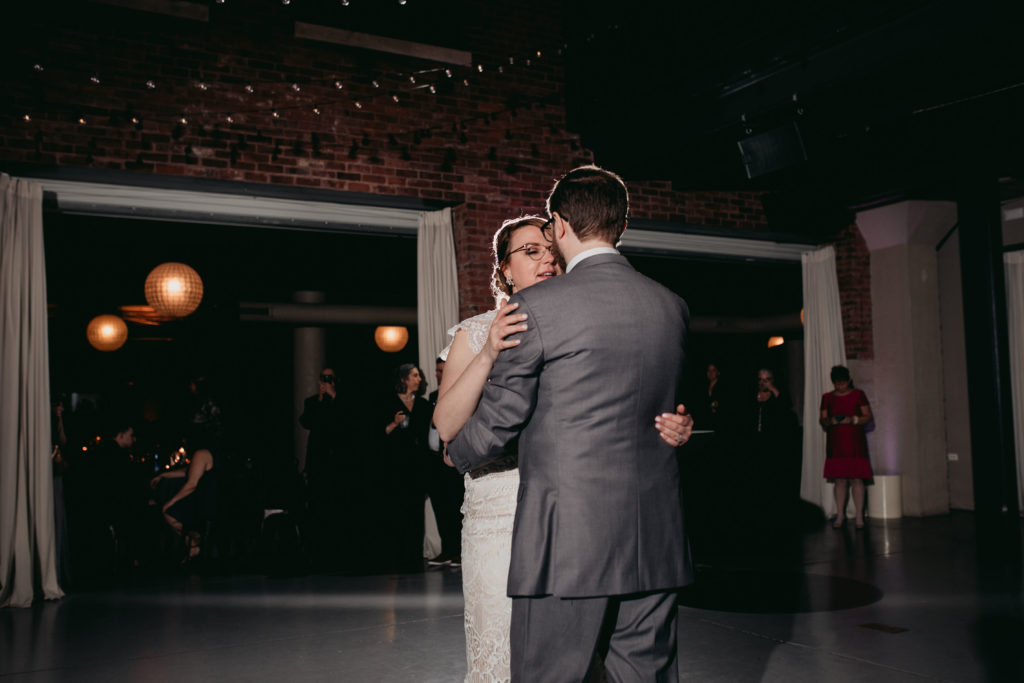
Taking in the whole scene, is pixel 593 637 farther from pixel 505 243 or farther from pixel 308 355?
pixel 308 355

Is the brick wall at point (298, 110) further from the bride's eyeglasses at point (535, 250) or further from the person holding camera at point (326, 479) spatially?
the bride's eyeglasses at point (535, 250)

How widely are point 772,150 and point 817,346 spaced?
2738 mm

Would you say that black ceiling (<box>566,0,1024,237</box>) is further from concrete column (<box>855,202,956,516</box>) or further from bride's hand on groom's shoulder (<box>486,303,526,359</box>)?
bride's hand on groom's shoulder (<box>486,303,526,359</box>)

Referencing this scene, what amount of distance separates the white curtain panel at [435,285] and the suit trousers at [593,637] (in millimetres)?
4815

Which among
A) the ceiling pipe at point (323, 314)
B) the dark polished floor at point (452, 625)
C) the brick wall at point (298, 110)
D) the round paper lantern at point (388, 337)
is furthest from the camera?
the round paper lantern at point (388, 337)

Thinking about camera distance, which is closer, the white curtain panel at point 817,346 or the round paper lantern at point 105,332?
the white curtain panel at point 817,346

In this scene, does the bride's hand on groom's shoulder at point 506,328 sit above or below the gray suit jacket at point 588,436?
above

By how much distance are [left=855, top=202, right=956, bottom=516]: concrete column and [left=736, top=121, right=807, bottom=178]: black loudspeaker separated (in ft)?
8.16

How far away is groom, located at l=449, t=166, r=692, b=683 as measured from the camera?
1.43 meters

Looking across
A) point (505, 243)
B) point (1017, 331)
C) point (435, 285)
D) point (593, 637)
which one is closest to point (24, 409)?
point (435, 285)

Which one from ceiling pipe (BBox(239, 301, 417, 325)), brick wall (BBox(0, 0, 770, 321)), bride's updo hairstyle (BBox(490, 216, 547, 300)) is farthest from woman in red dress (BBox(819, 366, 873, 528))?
bride's updo hairstyle (BBox(490, 216, 547, 300))

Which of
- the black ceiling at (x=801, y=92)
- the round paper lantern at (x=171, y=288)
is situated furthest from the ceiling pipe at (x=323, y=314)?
the black ceiling at (x=801, y=92)

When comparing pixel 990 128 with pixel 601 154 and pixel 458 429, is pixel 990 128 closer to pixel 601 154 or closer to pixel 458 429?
pixel 601 154

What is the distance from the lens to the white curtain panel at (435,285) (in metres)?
6.26
